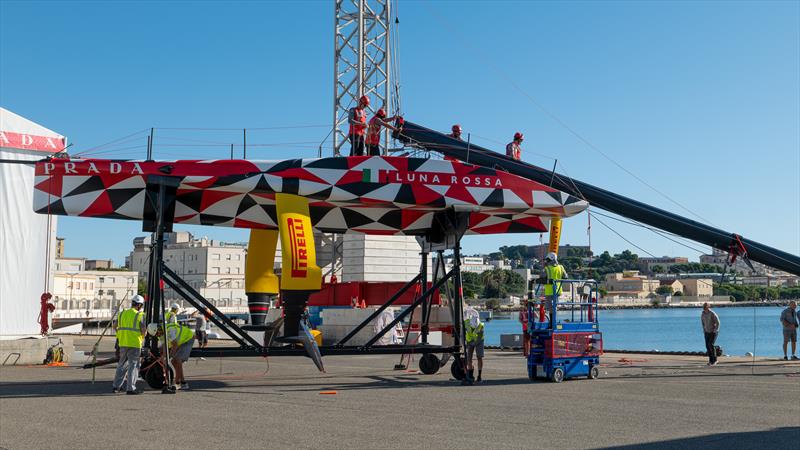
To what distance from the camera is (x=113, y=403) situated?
1325 cm

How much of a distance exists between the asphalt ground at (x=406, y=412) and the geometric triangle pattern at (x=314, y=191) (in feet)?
12.6

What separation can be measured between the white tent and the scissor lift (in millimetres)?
15870

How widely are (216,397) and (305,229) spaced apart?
388 cm

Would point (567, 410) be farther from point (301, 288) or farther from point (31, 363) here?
point (31, 363)

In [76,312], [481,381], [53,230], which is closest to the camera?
[481,381]

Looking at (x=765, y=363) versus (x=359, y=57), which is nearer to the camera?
(x=765, y=363)

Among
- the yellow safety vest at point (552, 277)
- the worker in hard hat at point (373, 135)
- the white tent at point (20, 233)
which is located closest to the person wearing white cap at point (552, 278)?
the yellow safety vest at point (552, 277)

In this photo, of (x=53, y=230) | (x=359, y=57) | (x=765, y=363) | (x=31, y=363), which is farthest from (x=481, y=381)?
(x=359, y=57)

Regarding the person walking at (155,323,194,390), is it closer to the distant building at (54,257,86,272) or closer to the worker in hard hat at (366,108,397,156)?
the worker in hard hat at (366,108,397,156)

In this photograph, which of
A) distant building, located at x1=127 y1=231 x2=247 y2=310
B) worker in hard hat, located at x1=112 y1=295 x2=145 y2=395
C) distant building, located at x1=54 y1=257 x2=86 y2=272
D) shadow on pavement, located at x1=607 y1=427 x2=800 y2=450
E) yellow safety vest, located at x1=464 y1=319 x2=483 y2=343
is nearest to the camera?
shadow on pavement, located at x1=607 y1=427 x2=800 y2=450

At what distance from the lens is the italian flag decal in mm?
16922

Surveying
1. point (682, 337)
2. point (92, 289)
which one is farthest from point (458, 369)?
point (92, 289)

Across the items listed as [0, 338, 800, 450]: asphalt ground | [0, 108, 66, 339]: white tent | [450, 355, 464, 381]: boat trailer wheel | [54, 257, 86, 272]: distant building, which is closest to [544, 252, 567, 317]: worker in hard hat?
[0, 338, 800, 450]: asphalt ground

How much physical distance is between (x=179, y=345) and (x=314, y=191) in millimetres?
4241
